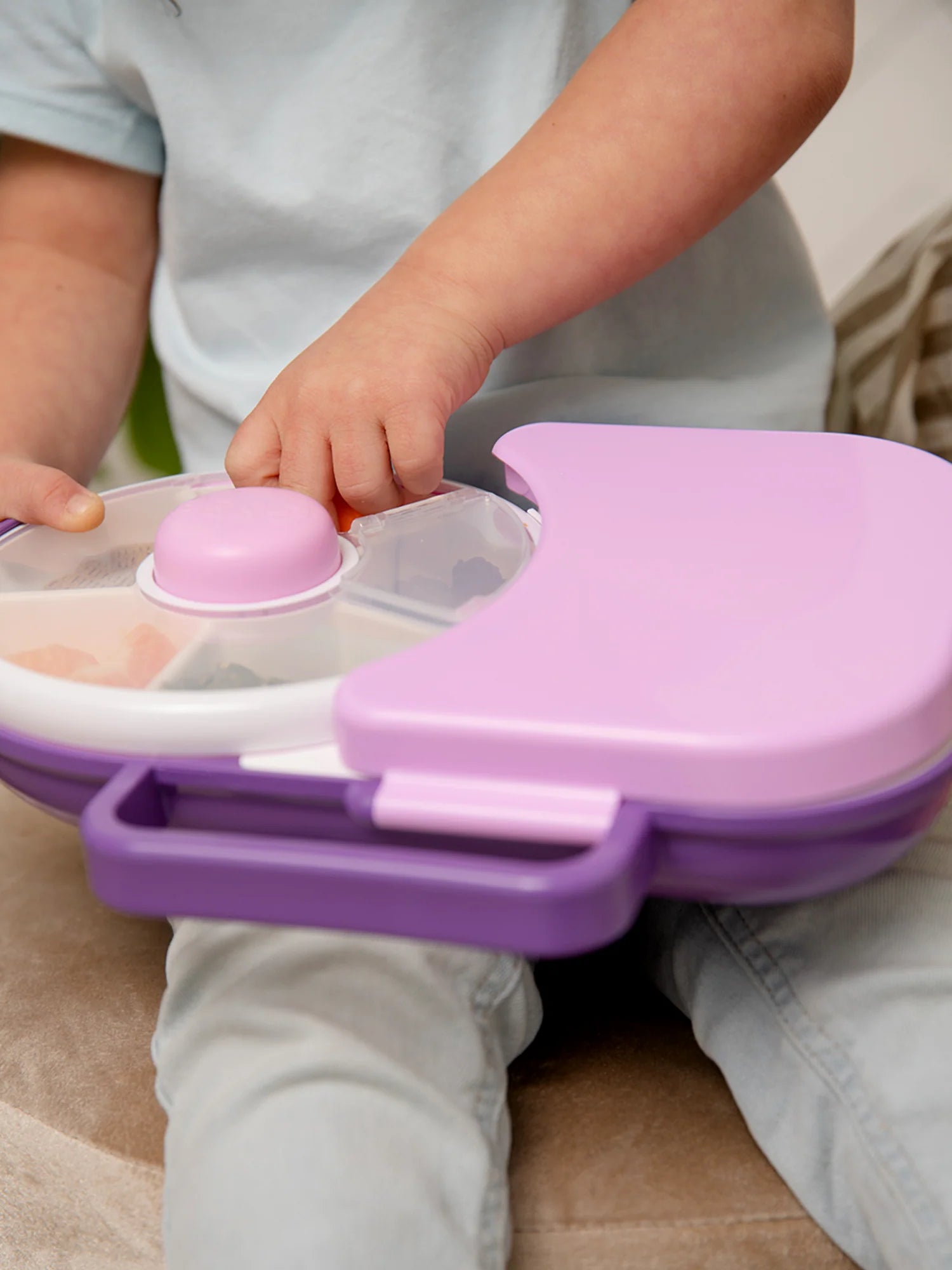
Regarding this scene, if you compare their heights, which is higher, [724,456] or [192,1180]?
[724,456]

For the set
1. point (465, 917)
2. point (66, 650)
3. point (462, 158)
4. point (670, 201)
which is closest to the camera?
point (465, 917)

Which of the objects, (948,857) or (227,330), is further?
(227,330)

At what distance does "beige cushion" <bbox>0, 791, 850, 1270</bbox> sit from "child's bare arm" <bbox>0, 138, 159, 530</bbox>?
264mm

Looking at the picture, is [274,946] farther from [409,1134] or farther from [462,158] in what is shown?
[462,158]

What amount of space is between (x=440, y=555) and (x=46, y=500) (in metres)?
0.17

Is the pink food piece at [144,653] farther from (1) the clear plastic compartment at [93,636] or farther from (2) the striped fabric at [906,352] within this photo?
(2) the striped fabric at [906,352]

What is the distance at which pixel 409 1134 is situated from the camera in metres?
0.34

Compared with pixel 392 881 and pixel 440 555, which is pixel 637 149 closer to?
pixel 440 555

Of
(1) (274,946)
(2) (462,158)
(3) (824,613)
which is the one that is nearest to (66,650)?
(1) (274,946)

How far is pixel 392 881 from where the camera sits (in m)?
0.27

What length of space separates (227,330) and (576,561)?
345mm

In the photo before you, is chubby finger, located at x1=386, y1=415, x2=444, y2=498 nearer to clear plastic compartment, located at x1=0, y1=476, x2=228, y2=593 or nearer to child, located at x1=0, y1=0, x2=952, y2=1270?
child, located at x1=0, y1=0, x2=952, y2=1270

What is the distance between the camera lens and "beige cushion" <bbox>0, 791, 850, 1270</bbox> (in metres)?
0.36

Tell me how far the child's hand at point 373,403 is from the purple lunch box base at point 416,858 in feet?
0.52
